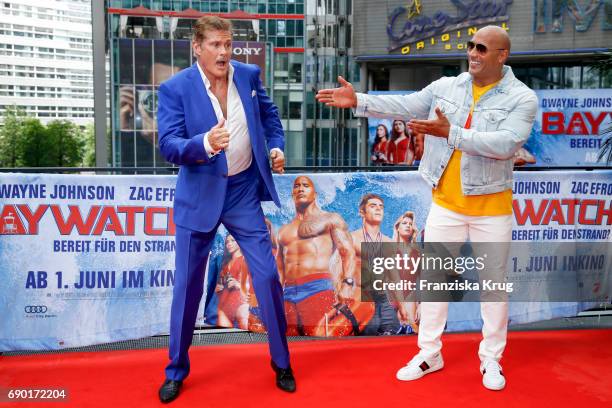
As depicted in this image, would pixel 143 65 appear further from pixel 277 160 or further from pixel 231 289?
pixel 277 160

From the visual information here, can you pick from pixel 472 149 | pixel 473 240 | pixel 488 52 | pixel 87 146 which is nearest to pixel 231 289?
pixel 473 240

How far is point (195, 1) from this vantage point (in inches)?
2154

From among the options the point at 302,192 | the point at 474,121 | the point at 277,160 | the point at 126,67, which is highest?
the point at 126,67

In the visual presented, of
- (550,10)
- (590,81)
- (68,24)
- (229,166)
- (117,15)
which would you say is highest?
(68,24)

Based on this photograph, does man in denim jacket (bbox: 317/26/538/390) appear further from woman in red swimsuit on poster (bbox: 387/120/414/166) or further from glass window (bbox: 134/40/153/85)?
glass window (bbox: 134/40/153/85)

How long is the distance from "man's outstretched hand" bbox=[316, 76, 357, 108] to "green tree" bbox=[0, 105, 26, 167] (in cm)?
8240

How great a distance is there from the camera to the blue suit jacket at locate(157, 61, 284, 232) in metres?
3.59

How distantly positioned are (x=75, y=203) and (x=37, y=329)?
997 mm

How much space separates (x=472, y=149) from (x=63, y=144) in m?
84.5

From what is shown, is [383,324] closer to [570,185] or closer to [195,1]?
[570,185]

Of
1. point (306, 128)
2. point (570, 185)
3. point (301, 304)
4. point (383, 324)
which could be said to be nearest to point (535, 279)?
point (570, 185)

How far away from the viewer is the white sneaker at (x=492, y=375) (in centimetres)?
387

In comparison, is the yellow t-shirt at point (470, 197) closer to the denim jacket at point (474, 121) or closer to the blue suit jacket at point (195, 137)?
the denim jacket at point (474, 121)

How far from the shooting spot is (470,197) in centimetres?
386
